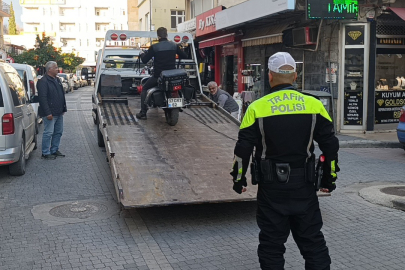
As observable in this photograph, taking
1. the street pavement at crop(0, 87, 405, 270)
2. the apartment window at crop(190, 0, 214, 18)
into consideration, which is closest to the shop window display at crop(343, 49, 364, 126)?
the street pavement at crop(0, 87, 405, 270)

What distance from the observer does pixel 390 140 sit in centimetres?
1252

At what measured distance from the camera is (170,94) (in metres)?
8.70

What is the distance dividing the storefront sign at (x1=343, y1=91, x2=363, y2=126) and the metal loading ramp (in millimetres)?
5437

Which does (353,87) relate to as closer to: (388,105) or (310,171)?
(388,105)

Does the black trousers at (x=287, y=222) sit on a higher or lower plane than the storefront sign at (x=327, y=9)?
lower

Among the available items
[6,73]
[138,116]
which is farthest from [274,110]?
[6,73]

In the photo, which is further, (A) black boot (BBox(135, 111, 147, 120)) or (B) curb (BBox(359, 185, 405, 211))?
(A) black boot (BBox(135, 111, 147, 120))

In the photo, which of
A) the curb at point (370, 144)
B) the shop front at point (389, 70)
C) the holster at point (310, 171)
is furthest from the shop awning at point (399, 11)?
the holster at point (310, 171)

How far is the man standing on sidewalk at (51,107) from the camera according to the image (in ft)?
31.5

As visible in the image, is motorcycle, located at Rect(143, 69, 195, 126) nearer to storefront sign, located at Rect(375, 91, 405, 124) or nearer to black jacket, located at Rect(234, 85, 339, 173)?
black jacket, located at Rect(234, 85, 339, 173)

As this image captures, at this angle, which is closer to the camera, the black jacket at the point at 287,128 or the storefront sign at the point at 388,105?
the black jacket at the point at 287,128

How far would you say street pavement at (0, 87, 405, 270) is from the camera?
471cm

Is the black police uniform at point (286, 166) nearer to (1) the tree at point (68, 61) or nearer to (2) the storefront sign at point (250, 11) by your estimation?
(2) the storefront sign at point (250, 11)

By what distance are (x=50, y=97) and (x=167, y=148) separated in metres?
3.67
